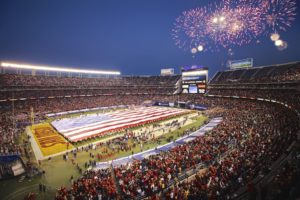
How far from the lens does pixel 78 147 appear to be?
2608 centimetres

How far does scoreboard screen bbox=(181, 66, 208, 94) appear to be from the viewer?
66125mm

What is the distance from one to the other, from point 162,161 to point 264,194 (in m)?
9.44

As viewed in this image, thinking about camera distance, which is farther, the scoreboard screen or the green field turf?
the scoreboard screen

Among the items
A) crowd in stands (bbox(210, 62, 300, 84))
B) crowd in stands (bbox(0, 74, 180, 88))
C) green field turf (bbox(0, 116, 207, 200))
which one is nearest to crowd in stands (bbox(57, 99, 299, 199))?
green field turf (bbox(0, 116, 207, 200))

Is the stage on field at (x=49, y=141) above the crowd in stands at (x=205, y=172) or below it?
below

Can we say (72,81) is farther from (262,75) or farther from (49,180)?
(262,75)

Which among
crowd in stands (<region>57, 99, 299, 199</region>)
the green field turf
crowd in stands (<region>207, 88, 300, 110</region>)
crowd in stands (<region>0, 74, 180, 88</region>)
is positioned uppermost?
crowd in stands (<region>0, 74, 180, 88</region>)

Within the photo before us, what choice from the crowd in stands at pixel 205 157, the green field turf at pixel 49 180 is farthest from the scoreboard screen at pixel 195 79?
the green field turf at pixel 49 180

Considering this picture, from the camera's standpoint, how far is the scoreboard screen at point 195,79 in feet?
217

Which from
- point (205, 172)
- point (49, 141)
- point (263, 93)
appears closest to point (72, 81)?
point (49, 141)

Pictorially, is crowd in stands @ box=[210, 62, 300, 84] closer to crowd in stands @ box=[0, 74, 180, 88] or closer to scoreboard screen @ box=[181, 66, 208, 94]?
scoreboard screen @ box=[181, 66, 208, 94]

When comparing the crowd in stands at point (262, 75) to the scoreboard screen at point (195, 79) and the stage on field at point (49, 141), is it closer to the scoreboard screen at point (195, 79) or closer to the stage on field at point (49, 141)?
the scoreboard screen at point (195, 79)

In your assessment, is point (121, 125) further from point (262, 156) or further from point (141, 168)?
point (262, 156)

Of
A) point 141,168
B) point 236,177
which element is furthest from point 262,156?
point 141,168
